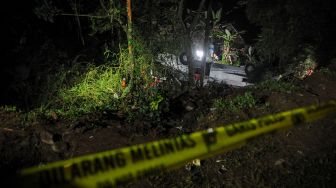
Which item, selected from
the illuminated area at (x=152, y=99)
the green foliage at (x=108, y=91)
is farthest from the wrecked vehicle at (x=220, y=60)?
the green foliage at (x=108, y=91)

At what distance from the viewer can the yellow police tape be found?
7.39 feet

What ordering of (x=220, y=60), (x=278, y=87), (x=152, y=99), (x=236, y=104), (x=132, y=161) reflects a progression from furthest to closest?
1. (x=220, y=60)
2. (x=278, y=87)
3. (x=152, y=99)
4. (x=236, y=104)
5. (x=132, y=161)

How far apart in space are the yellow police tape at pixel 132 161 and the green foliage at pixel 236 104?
2692mm

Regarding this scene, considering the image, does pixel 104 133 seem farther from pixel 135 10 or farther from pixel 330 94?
pixel 330 94

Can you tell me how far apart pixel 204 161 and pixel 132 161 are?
7.27 feet

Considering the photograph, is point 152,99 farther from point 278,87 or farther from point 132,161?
point 132,161

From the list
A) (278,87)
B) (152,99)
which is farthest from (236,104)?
(152,99)

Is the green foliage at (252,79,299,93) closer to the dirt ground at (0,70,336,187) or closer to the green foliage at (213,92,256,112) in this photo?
the dirt ground at (0,70,336,187)

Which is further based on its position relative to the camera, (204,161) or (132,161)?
(204,161)

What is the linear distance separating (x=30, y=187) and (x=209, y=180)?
8.01ft

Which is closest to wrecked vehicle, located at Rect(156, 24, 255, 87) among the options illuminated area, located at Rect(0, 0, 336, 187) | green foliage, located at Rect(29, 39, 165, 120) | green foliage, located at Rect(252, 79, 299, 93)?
illuminated area, located at Rect(0, 0, 336, 187)

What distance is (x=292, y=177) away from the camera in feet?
13.2

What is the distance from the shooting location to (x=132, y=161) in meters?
2.45

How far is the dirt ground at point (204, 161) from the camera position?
4.04m
